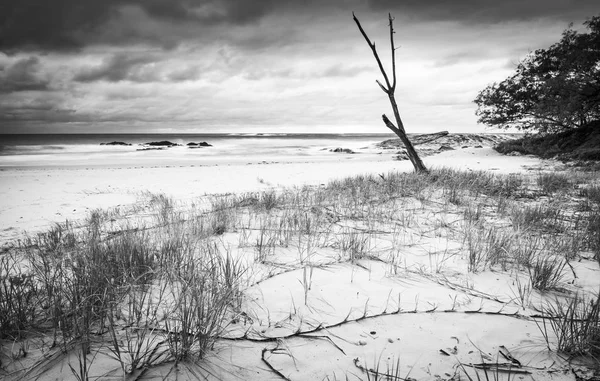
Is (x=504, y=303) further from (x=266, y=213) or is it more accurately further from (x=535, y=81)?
(x=535, y=81)

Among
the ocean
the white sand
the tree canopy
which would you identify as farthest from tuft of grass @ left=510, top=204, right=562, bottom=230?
the ocean

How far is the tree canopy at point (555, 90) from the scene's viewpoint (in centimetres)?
1184

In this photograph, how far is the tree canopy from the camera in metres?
11.8

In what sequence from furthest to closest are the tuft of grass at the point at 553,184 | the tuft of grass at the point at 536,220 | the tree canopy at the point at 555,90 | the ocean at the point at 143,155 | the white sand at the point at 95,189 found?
1. the ocean at the point at 143,155
2. the tree canopy at the point at 555,90
3. the tuft of grass at the point at 553,184
4. the white sand at the point at 95,189
5. the tuft of grass at the point at 536,220

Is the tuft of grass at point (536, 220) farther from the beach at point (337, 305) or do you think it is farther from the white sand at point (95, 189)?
the white sand at point (95, 189)

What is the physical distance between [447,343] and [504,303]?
68 cm

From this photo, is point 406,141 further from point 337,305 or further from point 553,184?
point 337,305

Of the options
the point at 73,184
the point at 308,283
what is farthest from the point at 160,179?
the point at 308,283

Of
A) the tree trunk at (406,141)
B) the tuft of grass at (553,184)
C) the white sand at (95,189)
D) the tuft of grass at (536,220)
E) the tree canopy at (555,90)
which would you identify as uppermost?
the tree canopy at (555,90)

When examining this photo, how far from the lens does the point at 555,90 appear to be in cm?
1227

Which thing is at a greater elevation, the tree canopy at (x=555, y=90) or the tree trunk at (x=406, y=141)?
the tree canopy at (x=555, y=90)

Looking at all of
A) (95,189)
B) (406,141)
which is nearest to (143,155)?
(95,189)

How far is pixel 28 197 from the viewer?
6902mm

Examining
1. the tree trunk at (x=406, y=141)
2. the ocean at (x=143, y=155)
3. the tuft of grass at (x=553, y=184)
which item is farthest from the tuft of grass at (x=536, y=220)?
the ocean at (x=143, y=155)
